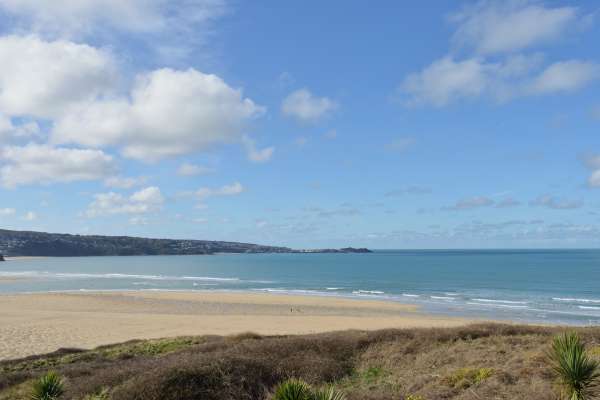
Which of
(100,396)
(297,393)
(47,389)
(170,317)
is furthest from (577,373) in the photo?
(170,317)

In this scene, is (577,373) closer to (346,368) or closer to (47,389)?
(346,368)

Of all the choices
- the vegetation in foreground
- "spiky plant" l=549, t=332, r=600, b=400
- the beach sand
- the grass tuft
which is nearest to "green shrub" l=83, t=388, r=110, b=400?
the vegetation in foreground

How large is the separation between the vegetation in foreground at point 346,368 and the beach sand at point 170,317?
28.8 ft

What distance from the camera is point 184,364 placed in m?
9.55

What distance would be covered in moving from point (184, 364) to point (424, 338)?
7.17 meters

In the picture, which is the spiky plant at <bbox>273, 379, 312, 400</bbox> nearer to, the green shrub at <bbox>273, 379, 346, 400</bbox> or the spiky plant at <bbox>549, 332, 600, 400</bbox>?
the green shrub at <bbox>273, 379, 346, 400</bbox>

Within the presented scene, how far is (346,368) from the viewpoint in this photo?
1207cm

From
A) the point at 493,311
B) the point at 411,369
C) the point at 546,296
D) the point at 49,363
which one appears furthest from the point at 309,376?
the point at 546,296

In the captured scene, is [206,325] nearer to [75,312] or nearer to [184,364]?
[75,312]

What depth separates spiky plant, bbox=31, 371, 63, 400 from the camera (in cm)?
853

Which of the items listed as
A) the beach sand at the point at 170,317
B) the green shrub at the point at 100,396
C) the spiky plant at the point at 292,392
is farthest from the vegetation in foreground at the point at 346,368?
the beach sand at the point at 170,317

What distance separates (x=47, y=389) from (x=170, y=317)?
23.9 meters

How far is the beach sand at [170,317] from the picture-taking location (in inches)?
942

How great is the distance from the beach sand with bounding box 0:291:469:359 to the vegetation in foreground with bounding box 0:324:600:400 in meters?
8.79
